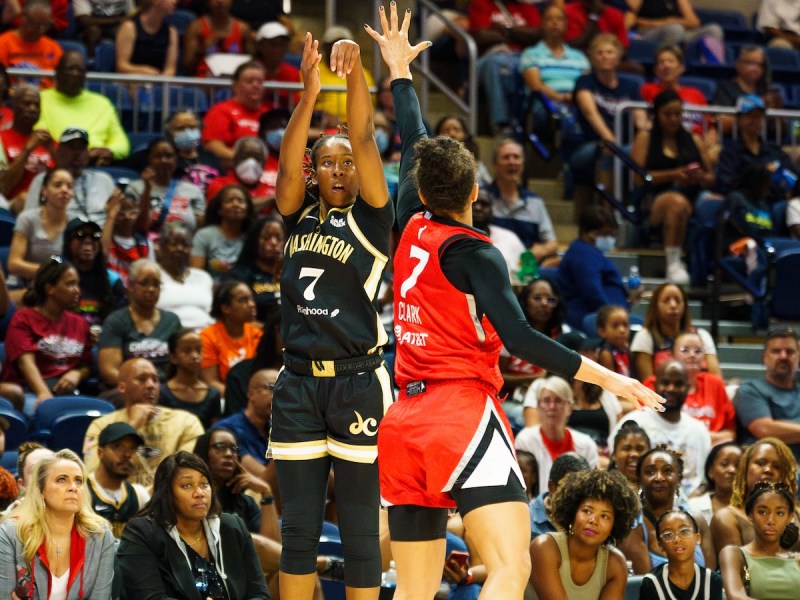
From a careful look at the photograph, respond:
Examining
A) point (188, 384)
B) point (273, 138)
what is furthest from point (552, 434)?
point (273, 138)

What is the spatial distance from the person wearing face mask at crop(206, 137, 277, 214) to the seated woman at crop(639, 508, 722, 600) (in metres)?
4.27

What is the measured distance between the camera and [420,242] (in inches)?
167

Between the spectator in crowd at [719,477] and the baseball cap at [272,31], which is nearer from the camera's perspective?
the spectator in crowd at [719,477]

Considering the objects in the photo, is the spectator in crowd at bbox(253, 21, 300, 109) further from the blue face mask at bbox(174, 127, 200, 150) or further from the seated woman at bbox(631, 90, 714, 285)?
the seated woman at bbox(631, 90, 714, 285)

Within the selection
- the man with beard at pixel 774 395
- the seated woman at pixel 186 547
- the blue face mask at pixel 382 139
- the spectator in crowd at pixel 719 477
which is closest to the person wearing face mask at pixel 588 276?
the man with beard at pixel 774 395

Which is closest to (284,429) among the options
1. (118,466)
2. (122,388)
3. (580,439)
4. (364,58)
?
(118,466)

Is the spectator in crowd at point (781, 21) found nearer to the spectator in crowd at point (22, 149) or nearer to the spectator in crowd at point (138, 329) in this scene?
the spectator in crowd at point (22, 149)

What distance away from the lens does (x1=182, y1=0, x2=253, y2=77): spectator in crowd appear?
11156 millimetres

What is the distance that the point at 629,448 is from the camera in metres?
7.55

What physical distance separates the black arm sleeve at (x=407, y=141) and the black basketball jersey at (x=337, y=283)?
185 mm

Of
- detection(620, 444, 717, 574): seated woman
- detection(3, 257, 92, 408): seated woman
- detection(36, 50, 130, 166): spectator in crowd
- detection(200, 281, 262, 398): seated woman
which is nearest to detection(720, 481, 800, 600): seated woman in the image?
detection(620, 444, 717, 574): seated woman

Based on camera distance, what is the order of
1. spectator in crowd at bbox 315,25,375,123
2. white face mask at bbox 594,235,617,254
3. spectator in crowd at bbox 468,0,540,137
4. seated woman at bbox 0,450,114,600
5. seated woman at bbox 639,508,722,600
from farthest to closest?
spectator in crowd at bbox 468,0,540,137 → white face mask at bbox 594,235,617,254 → spectator in crowd at bbox 315,25,375,123 → seated woman at bbox 639,508,722,600 → seated woman at bbox 0,450,114,600

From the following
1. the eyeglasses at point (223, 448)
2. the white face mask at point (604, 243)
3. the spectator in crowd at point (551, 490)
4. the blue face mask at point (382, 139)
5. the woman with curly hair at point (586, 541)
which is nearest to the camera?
the woman with curly hair at point (586, 541)

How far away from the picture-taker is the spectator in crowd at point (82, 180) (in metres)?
9.03
